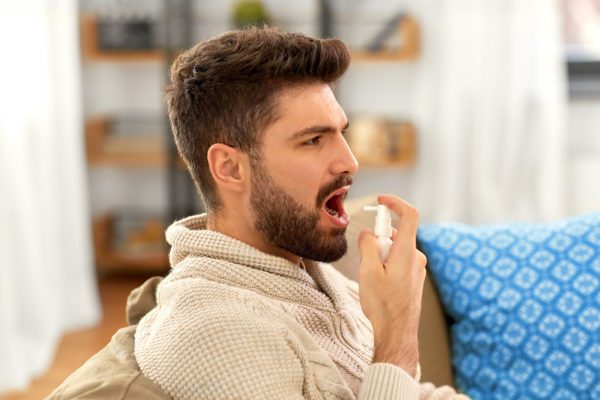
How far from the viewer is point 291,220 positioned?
4.68ft

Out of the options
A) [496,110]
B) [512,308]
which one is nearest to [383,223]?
[512,308]

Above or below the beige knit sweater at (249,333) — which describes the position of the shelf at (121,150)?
below

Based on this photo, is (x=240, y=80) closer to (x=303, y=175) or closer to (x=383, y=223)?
(x=303, y=175)

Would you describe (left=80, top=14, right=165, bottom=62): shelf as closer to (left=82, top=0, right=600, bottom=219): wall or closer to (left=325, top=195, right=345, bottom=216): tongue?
(left=82, top=0, right=600, bottom=219): wall

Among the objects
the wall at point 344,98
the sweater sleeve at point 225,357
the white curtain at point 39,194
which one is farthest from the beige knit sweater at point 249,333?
the wall at point 344,98

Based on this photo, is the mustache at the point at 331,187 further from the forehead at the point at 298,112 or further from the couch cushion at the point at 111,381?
the couch cushion at the point at 111,381

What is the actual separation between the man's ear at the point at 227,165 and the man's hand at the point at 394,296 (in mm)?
204

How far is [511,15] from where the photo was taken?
4.38m

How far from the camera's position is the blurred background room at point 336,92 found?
376 centimetres

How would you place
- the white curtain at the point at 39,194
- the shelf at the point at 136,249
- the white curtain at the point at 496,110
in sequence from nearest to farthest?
the white curtain at the point at 39,194 → the white curtain at the point at 496,110 → the shelf at the point at 136,249

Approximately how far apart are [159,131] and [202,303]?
12.3ft

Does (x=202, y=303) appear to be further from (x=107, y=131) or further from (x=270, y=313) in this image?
(x=107, y=131)

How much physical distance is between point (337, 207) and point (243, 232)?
148 mm

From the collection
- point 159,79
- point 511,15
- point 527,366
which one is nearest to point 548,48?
point 511,15
